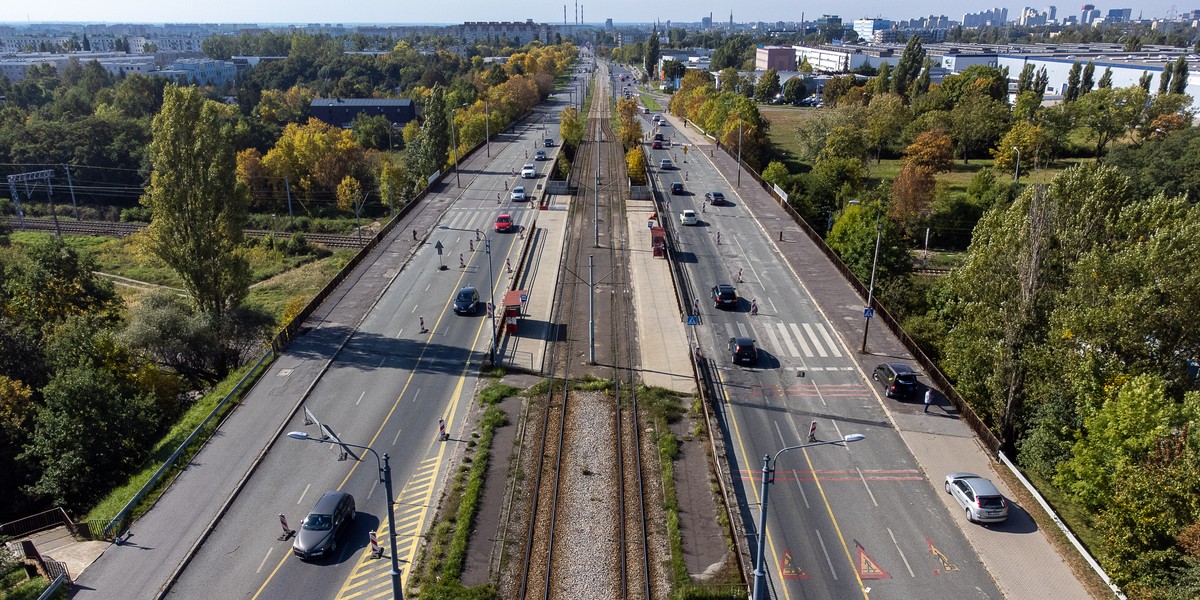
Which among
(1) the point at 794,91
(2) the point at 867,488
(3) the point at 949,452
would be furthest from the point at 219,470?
(1) the point at 794,91

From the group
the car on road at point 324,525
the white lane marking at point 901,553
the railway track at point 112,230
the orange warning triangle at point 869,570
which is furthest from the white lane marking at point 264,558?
the railway track at point 112,230

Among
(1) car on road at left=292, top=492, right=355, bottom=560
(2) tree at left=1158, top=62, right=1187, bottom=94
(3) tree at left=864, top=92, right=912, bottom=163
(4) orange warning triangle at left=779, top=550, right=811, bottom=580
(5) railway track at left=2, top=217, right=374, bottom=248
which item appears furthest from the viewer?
(2) tree at left=1158, top=62, right=1187, bottom=94

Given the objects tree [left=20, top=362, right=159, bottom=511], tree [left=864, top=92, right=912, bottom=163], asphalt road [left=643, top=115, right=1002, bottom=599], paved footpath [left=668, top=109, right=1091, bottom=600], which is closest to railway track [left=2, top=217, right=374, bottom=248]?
asphalt road [left=643, top=115, right=1002, bottom=599]

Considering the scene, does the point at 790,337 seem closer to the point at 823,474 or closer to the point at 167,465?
the point at 823,474

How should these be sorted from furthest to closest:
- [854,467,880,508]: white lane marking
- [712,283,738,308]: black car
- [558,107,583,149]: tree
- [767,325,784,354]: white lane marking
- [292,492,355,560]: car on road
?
1. [558,107,583,149]: tree
2. [712,283,738,308]: black car
3. [767,325,784,354]: white lane marking
4. [854,467,880,508]: white lane marking
5. [292,492,355,560]: car on road

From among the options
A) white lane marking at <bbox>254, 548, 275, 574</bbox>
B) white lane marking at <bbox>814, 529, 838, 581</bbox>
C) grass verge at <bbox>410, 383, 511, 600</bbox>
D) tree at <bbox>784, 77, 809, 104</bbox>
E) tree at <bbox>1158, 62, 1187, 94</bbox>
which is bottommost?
white lane marking at <bbox>814, 529, 838, 581</bbox>

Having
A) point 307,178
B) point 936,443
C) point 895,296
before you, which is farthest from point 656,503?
point 307,178

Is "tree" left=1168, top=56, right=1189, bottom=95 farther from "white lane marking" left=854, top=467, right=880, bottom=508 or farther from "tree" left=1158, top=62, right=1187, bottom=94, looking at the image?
"white lane marking" left=854, top=467, right=880, bottom=508
